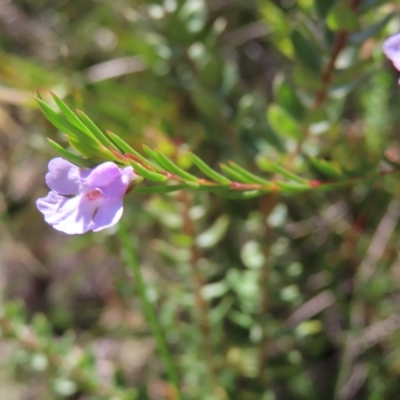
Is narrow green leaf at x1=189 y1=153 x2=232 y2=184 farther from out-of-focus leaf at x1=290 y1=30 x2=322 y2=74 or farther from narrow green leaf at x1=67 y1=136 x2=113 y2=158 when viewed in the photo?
out-of-focus leaf at x1=290 y1=30 x2=322 y2=74

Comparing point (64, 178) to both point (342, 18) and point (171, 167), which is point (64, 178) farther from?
point (342, 18)

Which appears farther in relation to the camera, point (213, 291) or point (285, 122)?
point (213, 291)

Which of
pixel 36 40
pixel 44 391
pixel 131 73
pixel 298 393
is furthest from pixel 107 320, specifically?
A: pixel 36 40

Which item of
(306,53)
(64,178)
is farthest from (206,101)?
(64,178)

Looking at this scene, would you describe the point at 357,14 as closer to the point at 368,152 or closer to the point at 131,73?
the point at 368,152

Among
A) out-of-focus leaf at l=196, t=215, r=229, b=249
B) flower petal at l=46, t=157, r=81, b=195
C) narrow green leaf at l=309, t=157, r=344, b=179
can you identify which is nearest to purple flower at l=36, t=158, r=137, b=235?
flower petal at l=46, t=157, r=81, b=195

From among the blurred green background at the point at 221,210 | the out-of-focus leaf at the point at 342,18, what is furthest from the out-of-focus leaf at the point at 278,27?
the out-of-focus leaf at the point at 342,18
